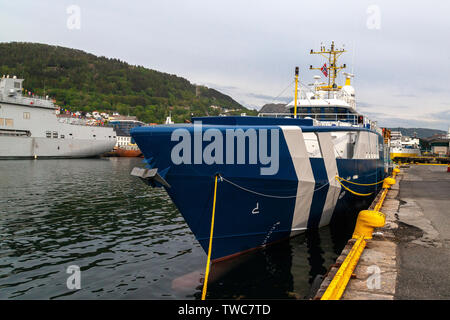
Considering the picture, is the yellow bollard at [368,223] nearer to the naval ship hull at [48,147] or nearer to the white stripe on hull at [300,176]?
the white stripe on hull at [300,176]

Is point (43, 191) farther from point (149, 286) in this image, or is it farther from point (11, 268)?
point (149, 286)

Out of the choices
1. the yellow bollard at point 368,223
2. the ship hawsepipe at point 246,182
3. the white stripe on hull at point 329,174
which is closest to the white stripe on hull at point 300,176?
the ship hawsepipe at point 246,182

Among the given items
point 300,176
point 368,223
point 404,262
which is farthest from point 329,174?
point 404,262

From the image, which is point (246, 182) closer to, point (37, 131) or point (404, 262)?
point (404, 262)

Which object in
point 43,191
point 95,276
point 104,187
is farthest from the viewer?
point 104,187

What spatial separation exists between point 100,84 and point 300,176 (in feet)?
531

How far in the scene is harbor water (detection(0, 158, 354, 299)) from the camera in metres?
6.83

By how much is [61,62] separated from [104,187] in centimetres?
15014

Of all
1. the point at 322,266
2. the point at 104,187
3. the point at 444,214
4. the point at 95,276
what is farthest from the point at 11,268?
the point at 104,187

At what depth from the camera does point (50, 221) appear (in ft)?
41.3

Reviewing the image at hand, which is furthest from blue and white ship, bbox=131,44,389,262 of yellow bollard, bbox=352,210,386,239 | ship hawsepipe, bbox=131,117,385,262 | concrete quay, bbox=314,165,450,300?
concrete quay, bbox=314,165,450,300

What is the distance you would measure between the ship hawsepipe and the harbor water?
2.26 ft

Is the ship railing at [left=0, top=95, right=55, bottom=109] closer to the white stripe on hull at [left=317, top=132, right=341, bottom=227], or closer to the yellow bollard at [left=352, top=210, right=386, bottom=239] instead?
the white stripe on hull at [left=317, top=132, right=341, bottom=227]
